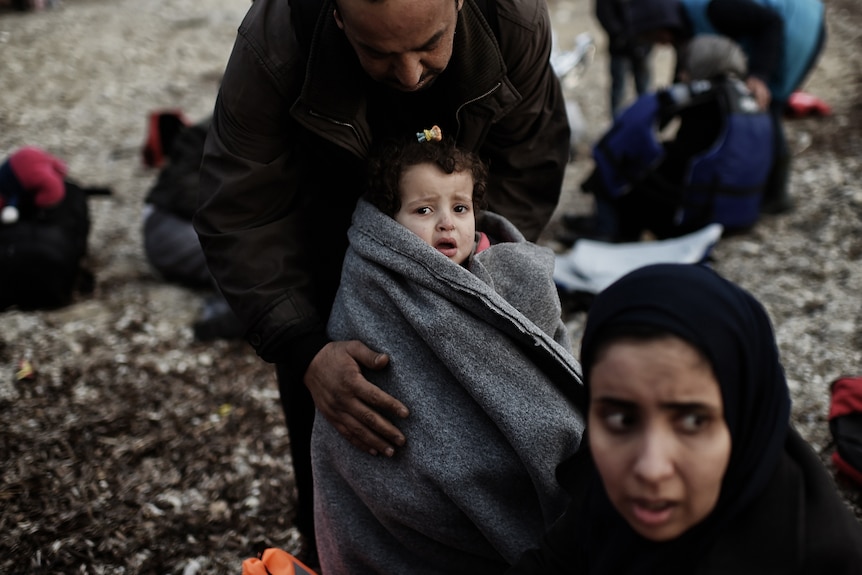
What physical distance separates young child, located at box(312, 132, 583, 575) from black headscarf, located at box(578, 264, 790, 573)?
0.42 meters

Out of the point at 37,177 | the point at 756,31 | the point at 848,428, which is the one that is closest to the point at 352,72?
the point at 848,428

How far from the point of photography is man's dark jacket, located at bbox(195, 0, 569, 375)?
6.16 ft

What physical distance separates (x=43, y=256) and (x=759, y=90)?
5021 millimetres

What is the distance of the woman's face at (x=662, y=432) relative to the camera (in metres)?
1.22

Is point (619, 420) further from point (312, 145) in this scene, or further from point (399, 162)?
point (312, 145)

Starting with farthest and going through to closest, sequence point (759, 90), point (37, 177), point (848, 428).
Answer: point (759, 90), point (37, 177), point (848, 428)

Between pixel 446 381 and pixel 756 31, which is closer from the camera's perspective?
pixel 446 381

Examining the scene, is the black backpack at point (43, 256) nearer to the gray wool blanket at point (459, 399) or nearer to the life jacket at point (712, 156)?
the gray wool blanket at point (459, 399)

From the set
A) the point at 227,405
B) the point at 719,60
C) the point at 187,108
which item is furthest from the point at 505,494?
the point at 187,108

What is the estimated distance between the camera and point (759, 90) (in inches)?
223

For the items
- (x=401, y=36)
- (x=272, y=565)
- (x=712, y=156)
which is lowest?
(x=272, y=565)

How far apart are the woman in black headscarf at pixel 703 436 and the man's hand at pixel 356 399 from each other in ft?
2.10

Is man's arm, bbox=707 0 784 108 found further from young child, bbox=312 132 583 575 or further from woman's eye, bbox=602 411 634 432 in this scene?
→ woman's eye, bbox=602 411 634 432

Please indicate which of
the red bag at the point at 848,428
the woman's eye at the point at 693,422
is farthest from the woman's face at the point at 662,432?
the red bag at the point at 848,428
